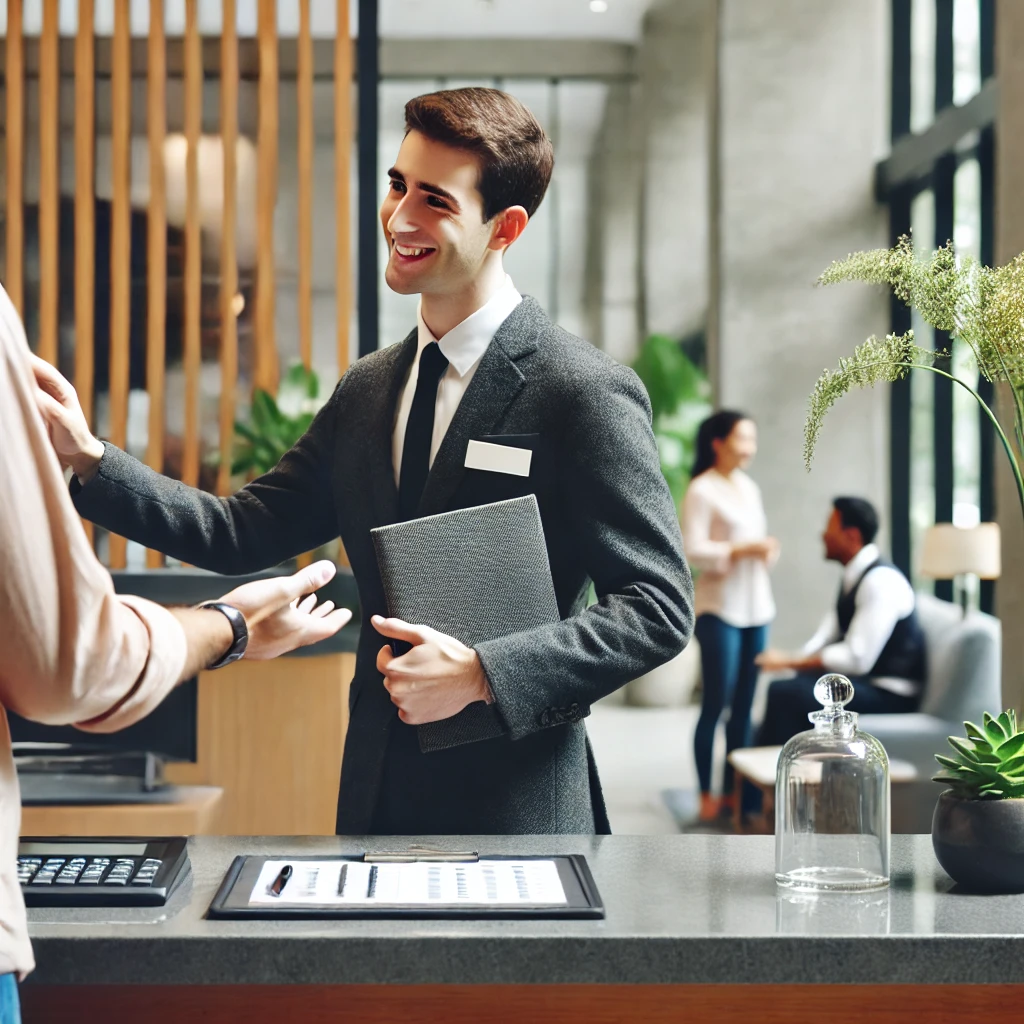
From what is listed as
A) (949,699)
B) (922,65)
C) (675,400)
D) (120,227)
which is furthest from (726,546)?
(922,65)

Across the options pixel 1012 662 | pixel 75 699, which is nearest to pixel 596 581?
pixel 75 699

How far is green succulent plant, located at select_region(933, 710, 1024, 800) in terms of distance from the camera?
1405 millimetres

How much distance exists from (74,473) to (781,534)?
6.99 meters

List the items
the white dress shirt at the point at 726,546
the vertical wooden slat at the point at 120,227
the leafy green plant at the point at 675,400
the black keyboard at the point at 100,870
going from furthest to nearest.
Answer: the leafy green plant at the point at 675,400 → the white dress shirt at the point at 726,546 → the vertical wooden slat at the point at 120,227 → the black keyboard at the point at 100,870

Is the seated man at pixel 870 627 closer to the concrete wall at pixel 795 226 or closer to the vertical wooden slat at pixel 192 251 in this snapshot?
the vertical wooden slat at pixel 192 251

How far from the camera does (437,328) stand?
6.17ft

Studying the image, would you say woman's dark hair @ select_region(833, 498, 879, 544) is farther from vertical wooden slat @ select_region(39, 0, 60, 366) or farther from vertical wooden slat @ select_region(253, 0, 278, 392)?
vertical wooden slat @ select_region(39, 0, 60, 366)

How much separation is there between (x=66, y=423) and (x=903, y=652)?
422cm

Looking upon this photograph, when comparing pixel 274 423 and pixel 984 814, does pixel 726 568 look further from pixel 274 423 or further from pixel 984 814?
pixel 984 814

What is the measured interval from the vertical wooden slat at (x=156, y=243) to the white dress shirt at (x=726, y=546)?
2441 millimetres

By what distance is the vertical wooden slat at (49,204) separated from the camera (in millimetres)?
5066

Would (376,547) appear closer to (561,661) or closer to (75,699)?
(561,661)

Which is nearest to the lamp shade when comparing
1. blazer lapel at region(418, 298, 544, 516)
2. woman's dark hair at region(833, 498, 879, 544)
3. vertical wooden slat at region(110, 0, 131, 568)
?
woman's dark hair at region(833, 498, 879, 544)

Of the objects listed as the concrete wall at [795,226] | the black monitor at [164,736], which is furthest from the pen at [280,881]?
the concrete wall at [795,226]
